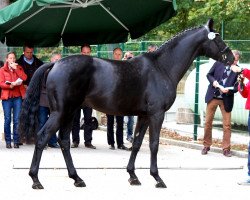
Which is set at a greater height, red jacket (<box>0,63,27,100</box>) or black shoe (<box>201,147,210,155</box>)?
red jacket (<box>0,63,27,100</box>)

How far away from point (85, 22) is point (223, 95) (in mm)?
3285

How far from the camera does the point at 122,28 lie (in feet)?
47.5

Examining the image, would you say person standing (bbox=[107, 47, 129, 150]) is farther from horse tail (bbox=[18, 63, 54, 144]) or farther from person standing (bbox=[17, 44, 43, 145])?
horse tail (bbox=[18, 63, 54, 144])

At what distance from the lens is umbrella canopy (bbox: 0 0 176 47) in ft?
43.2

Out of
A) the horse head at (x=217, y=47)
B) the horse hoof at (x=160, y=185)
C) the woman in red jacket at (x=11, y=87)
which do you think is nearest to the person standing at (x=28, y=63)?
the woman in red jacket at (x=11, y=87)

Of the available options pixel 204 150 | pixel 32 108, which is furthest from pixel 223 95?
pixel 32 108

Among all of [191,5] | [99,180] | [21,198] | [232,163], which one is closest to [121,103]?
[99,180]

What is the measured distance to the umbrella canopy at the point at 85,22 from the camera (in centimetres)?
1316

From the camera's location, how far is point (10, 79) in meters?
13.5

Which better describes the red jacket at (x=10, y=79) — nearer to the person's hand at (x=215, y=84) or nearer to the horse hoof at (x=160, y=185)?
the person's hand at (x=215, y=84)

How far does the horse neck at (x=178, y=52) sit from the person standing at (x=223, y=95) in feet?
10.1

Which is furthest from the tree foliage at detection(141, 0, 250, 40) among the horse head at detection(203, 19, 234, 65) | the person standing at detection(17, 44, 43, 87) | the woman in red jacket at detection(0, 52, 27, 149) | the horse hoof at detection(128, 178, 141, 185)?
the horse hoof at detection(128, 178, 141, 185)

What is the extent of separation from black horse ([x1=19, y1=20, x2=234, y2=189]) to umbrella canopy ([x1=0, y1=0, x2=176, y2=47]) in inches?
92.4

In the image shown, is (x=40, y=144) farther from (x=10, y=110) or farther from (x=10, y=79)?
(x=10, y=110)
